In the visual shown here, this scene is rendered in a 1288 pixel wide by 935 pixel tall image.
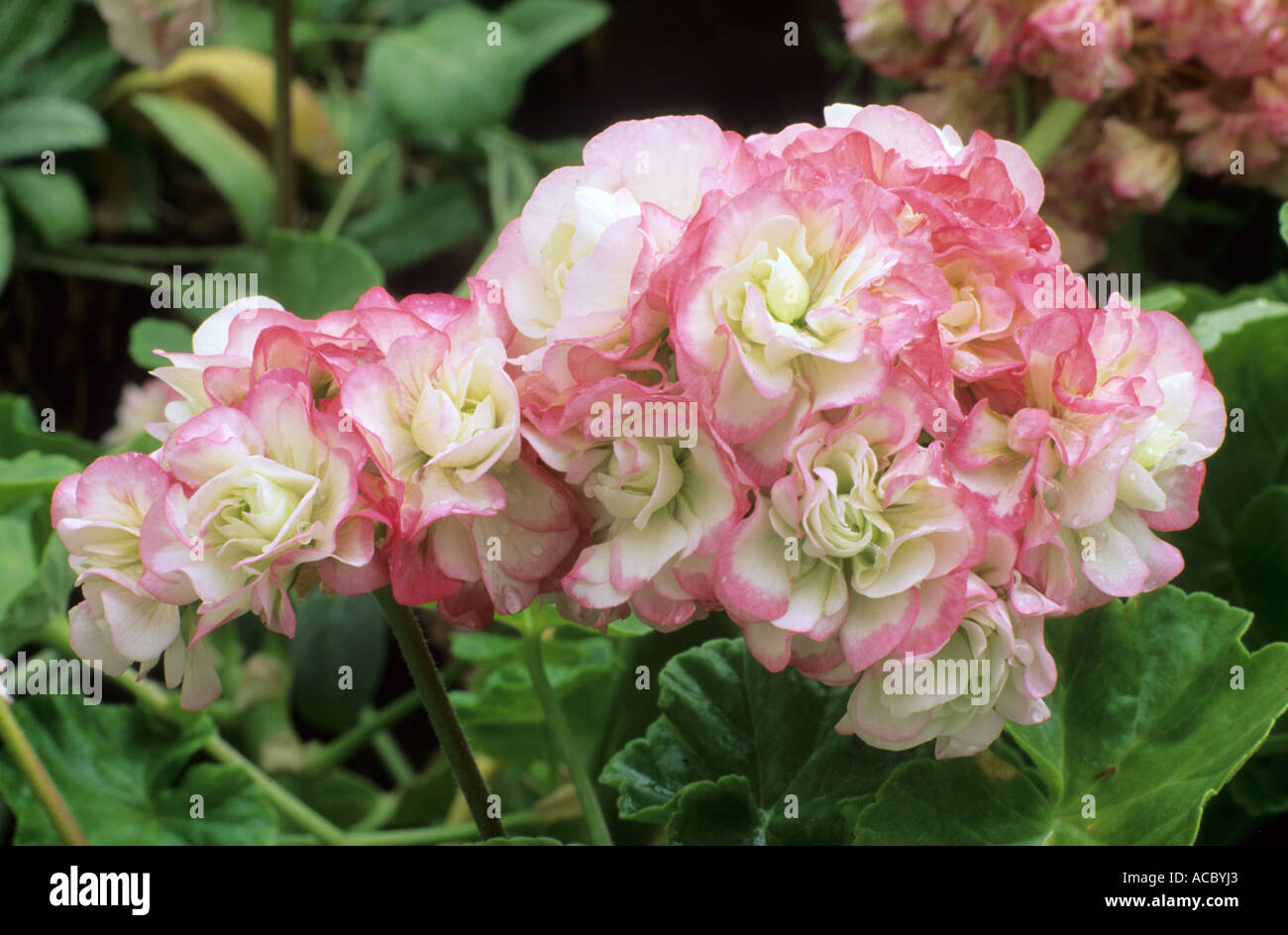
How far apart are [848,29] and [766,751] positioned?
0.53 meters

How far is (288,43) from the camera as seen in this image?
36.2 inches

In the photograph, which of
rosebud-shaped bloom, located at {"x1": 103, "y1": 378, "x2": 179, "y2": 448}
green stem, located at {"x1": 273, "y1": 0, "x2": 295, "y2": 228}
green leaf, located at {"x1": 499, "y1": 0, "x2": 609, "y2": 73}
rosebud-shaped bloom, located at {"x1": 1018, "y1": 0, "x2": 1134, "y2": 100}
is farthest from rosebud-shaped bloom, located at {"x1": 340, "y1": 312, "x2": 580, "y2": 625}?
green leaf, located at {"x1": 499, "y1": 0, "x2": 609, "y2": 73}

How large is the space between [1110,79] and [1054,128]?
0.06 m

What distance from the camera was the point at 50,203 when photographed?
1.19 m

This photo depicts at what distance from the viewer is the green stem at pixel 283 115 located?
90 centimetres

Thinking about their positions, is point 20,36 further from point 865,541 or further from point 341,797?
point 865,541

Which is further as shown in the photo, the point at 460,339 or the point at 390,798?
the point at 390,798

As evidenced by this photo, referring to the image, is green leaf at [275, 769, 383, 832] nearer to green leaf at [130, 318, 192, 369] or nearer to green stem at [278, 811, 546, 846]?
green stem at [278, 811, 546, 846]

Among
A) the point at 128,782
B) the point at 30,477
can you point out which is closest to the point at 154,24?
the point at 30,477

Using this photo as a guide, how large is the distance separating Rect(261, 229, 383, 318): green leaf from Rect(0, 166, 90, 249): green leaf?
1.40ft

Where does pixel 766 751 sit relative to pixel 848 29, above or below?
below

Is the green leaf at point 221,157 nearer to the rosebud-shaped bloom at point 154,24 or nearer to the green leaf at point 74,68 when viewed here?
the green leaf at point 74,68
